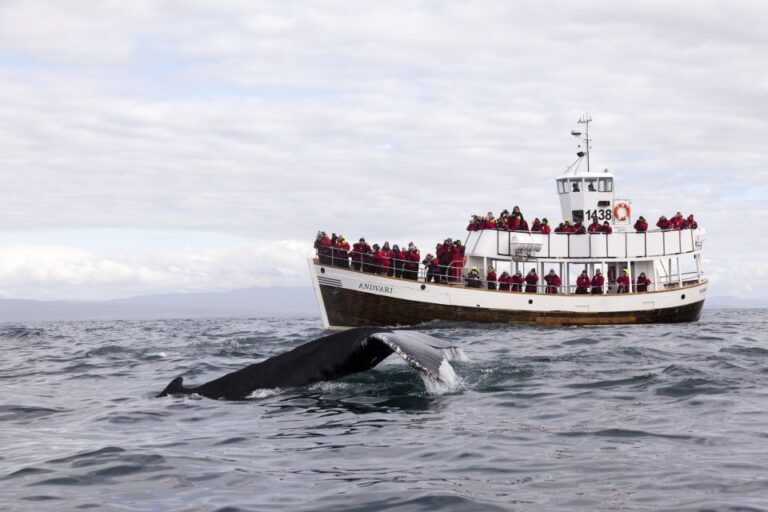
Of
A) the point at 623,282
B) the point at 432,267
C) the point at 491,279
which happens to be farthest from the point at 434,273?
the point at 623,282

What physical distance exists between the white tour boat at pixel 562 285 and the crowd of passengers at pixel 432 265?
261 mm

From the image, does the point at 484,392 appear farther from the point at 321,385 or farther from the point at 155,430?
the point at 155,430

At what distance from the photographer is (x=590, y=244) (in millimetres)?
35688

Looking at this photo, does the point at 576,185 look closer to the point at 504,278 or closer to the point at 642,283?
the point at 642,283

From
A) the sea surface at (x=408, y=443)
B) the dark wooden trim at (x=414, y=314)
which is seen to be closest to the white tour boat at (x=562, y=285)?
the dark wooden trim at (x=414, y=314)

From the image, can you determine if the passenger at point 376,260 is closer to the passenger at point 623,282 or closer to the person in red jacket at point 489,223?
the person in red jacket at point 489,223

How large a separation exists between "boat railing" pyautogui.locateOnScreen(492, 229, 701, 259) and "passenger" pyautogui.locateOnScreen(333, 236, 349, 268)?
5813mm

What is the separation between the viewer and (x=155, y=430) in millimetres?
9875

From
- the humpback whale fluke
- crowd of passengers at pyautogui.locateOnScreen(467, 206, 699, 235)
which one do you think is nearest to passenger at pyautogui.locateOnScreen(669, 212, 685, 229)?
crowd of passengers at pyautogui.locateOnScreen(467, 206, 699, 235)

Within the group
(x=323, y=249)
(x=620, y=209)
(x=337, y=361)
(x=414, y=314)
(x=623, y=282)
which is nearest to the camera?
(x=337, y=361)

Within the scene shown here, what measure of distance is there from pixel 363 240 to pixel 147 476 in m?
26.4

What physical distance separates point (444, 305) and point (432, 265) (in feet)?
5.43

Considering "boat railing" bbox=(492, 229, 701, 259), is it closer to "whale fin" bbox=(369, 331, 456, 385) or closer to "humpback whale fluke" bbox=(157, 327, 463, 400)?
"humpback whale fluke" bbox=(157, 327, 463, 400)

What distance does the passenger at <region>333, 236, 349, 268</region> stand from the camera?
110 feet
